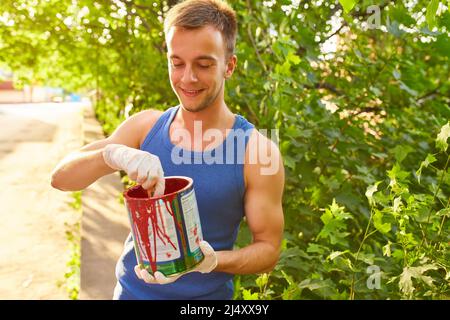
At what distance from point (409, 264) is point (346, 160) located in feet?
3.93

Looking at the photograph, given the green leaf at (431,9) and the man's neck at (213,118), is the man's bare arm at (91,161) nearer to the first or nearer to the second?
the man's neck at (213,118)

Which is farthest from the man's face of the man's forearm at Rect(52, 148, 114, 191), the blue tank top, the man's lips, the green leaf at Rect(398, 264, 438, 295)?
the green leaf at Rect(398, 264, 438, 295)

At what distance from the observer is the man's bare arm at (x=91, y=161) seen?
212 cm

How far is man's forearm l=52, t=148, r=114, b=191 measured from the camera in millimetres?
2104

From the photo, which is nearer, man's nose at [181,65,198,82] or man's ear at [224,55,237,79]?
man's nose at [181,65,198,82]

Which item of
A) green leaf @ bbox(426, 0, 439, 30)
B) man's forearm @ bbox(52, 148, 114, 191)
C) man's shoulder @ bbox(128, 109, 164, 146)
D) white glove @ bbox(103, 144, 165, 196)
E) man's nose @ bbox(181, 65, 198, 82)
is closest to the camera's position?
green leaf @ bbox(426, 0, 439, 30)

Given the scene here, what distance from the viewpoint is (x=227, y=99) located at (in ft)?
11.7

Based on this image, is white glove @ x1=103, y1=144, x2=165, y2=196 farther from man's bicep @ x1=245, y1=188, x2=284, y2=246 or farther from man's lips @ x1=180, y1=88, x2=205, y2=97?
man's bicep @ x1=245, y1=188, x2=284, y2=246

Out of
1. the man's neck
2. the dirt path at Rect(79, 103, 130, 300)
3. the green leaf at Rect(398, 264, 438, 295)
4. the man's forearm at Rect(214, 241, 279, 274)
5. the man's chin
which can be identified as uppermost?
the man's chin

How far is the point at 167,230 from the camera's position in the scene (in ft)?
5.66

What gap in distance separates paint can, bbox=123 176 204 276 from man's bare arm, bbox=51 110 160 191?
1.19 ft

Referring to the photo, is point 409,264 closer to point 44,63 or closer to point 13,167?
point 44,63

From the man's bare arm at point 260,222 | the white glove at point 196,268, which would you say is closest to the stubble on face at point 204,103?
the man's bare arm at point 260,222
